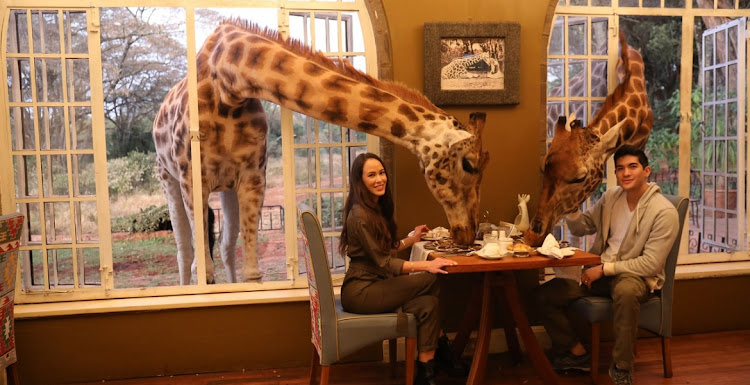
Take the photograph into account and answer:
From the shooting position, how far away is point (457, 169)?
10.6 ft

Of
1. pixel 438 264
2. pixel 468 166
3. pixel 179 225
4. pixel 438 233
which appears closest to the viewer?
pixel 438 264

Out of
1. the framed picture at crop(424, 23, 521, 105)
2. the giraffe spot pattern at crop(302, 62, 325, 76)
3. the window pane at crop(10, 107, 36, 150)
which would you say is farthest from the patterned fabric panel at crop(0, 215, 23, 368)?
the framed picture at crop(424, 23, 521, 105)

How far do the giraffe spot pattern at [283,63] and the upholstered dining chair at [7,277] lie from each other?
149 cm

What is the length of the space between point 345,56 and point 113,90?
166 cm

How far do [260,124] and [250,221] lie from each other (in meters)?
0.60

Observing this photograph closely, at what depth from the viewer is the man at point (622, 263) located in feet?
9.91

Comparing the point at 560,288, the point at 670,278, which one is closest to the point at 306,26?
the point at 560,288

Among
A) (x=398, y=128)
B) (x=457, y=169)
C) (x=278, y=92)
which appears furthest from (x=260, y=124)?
(x=457, y=169)

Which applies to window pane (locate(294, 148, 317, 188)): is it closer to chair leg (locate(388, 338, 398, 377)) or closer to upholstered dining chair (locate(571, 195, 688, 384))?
chair leg (locate(388, 338, 398, 377))

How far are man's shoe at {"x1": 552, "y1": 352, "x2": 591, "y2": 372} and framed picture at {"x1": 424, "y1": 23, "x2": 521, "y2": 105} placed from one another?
4.91 ft

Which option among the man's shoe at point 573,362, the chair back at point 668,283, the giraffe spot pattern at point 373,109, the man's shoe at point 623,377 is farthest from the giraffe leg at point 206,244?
the chair back at point 668,283

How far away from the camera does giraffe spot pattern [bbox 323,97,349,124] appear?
3273 mm

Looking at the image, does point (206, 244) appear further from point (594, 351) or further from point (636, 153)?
point (636, 153)

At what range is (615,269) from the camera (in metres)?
3.08
